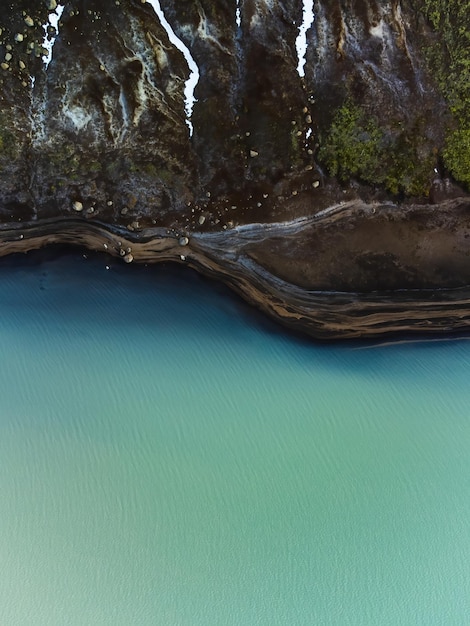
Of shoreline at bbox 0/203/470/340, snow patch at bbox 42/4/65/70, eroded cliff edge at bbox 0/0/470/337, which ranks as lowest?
shoreline at bbox 0/203/470/340

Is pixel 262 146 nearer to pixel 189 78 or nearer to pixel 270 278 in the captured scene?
pixel 189 78

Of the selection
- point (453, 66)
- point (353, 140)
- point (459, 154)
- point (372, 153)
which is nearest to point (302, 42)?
point (353, 140)

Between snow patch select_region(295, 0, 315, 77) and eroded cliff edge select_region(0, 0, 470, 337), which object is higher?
snow patch select_region(295, 0, 315, 77)

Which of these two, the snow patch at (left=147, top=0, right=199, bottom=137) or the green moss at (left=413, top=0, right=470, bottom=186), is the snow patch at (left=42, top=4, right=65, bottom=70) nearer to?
the snow patch at (left=147, top=0, right=199, bottom=137)

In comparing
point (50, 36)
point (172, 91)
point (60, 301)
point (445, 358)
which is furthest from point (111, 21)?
point (445, 358)

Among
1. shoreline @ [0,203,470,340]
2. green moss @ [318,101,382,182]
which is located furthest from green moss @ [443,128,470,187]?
shoreline @ [0,203,470,340]

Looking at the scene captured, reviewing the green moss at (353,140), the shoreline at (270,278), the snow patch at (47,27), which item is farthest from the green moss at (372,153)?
the snow patch at (47,27)

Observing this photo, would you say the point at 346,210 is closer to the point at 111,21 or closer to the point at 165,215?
the point at 165,215
